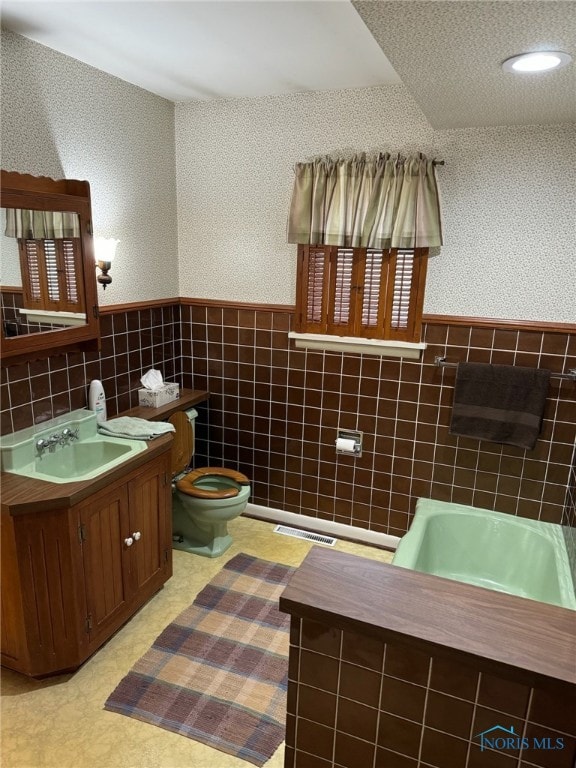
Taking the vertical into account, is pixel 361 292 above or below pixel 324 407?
above

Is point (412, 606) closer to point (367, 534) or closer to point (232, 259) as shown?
point (367, 534)

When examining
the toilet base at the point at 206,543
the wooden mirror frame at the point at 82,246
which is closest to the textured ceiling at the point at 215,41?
the wooden mirror frame at the point at 82,246

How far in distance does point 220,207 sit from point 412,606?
277 centimetres

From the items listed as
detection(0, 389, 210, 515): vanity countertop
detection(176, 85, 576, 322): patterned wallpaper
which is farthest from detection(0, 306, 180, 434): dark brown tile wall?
detection(176, 85, 576, 322): patterned wallpaper

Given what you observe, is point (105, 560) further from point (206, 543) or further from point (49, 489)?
point (206, 543)

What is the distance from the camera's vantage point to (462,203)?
2.74 metres

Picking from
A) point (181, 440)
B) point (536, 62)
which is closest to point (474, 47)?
point (536, 62)

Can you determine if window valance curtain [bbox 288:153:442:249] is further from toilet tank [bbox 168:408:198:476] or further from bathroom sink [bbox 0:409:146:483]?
bathroom sink [bbox 0:409:146:483]

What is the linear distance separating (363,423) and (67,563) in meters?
1.84

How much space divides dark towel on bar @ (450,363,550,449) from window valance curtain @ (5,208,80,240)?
215cm

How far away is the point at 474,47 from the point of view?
1.47 meters

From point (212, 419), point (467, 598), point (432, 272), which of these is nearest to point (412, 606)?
point (467, 598)

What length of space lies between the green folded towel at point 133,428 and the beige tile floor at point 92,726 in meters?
0.93

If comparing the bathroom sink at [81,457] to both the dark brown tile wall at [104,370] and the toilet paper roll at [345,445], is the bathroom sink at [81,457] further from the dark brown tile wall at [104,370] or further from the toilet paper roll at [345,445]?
the toilet paper roll at [345,445]
